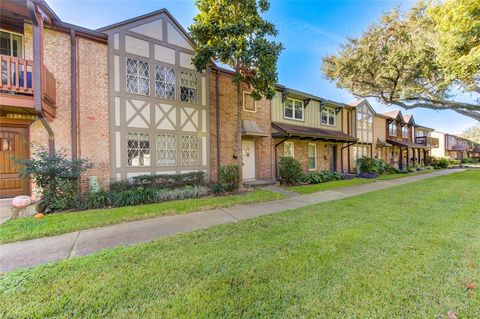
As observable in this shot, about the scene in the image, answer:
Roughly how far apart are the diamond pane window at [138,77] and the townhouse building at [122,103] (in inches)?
1.5

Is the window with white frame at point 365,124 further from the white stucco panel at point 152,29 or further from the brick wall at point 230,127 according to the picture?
the white stucco panel at point 152,29

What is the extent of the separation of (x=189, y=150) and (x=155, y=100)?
258cm

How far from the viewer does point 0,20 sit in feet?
21.5

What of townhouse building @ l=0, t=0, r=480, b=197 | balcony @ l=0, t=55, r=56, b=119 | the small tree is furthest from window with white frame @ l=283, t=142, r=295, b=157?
balcony @ l=0, t=55, r=56, b=119

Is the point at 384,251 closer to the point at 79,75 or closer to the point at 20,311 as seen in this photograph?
the point at 20,311

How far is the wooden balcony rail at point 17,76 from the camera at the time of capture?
580 centimetres

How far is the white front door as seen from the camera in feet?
37.8

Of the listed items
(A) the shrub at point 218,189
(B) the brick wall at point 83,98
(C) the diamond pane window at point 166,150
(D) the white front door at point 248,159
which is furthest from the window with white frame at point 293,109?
(B) the brick wall at point 83,98

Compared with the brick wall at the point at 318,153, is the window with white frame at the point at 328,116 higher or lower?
higher

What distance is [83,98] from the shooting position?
757 centimetres

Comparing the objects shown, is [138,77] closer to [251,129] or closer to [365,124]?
[251,129]

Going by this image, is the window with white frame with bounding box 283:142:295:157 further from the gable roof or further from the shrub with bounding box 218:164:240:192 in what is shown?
the gable roof

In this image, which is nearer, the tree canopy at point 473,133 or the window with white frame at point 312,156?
the window with white frame at point 312,156

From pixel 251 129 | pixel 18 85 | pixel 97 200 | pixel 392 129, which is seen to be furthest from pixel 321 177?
pixel 392 129
